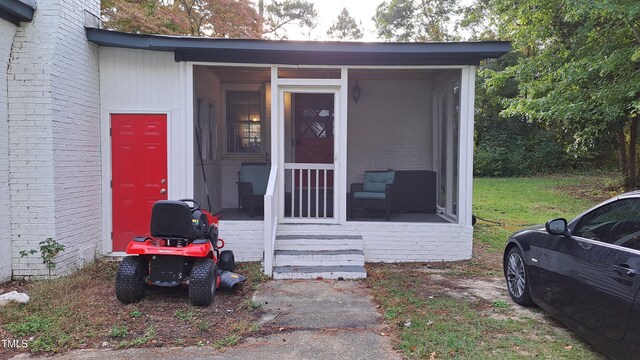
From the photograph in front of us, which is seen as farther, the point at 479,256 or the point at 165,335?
the point at 479,256

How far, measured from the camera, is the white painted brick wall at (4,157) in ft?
17.3

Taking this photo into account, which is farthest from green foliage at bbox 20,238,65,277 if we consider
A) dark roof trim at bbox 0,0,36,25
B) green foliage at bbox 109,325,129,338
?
dark roof trim at bbox 0,0,36,25

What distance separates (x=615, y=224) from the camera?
343cm

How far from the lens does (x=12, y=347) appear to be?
3660 millimetres

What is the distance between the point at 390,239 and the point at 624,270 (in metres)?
3.84

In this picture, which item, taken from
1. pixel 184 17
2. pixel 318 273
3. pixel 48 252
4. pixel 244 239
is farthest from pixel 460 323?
pixel 184 17

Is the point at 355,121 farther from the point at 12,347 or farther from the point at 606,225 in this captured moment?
the point at 12,347

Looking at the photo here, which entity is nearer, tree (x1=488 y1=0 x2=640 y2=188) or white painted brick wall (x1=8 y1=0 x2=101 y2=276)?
white painted brick wall (x1=8 y1=0 x2=101 y2=276)

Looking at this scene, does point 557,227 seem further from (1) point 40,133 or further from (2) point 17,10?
(2) point 17,10

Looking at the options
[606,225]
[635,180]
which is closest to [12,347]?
[606,225]

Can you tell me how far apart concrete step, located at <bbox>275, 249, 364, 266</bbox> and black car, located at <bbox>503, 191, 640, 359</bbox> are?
7.62ft

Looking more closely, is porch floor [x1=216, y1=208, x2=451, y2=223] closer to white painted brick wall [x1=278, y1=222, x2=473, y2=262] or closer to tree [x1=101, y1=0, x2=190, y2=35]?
white painted brick wall [x1=278, y1=222, x2=473, y2=262]

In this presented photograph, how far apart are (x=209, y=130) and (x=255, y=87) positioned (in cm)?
141

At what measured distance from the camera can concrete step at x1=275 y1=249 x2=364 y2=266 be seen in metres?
6.09
